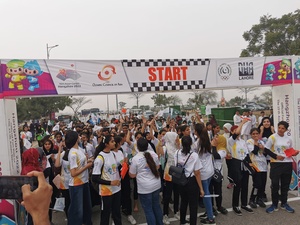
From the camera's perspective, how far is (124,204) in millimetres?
4836

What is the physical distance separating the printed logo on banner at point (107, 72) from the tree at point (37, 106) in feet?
103

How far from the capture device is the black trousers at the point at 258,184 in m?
4.86

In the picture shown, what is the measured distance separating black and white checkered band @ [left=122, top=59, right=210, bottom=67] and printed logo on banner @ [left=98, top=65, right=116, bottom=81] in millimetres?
275

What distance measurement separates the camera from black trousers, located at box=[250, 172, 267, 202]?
4.86 m

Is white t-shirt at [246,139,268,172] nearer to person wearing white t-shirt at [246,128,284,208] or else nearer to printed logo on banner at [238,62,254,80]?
person wearing white t-shirt at [246,128,284,208]

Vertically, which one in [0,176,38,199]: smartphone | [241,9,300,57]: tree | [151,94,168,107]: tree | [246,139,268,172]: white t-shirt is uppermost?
[241,9,300,57]: tree

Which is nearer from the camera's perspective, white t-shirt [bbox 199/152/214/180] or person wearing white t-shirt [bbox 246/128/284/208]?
white t-shirt [bbox 199/152/214/180]

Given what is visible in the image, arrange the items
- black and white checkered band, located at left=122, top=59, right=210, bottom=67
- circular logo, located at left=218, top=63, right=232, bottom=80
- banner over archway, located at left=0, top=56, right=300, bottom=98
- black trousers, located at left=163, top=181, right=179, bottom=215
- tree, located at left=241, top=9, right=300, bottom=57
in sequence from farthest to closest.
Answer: tree, located at left=241, top=9, right=300, bottom=57 → circular logo, located at left=218, top=63, right=232, bottom=80 → black and white checkered band, located at left=122, top=59, right=210, bottom=67 → black trousers, located at left=163, top=181, right=179, bottom=215 → banner over archway, located at left=0, top=56, right=300, bottom=98

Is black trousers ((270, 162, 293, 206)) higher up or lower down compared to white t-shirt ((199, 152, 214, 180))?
lower down

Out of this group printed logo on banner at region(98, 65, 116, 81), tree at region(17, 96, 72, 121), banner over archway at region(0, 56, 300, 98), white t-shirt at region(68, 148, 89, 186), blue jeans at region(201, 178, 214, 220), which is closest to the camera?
white t-shirt at region(68, 148, 89, 186)

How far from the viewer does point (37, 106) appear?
35000mm

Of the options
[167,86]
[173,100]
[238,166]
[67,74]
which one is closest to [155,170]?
[238,166]

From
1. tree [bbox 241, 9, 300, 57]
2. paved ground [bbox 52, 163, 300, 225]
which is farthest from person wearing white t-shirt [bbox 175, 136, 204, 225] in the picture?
tree [bbox 241, 9, 300, 57]

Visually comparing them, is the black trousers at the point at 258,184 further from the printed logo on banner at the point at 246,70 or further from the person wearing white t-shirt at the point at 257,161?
the printed logo on banner at the point at 246,70
